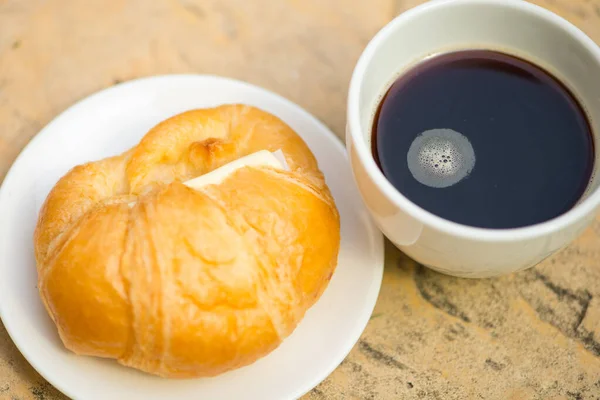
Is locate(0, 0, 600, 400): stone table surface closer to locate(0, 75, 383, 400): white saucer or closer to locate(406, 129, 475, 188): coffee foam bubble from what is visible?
locate(0, 75, 383, 400): white saucer

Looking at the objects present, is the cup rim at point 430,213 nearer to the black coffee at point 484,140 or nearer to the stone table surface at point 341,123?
the black coffee at point 484,140

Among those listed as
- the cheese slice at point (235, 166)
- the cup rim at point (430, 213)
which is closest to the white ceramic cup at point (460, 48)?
the cup rim at point (430, 213)

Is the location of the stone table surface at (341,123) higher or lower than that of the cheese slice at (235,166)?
lower

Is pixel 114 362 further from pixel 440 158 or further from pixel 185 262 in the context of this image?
pixel 440 158

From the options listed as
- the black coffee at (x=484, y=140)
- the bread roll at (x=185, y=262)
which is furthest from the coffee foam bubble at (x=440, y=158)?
the bread roll at (x=185, y=262)

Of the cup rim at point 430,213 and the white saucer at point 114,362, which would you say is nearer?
the cup rim at point 430,213

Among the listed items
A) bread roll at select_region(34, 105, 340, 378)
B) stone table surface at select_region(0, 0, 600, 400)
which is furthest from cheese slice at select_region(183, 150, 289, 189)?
stone table surface at select_region(0, 0, 600, 400)

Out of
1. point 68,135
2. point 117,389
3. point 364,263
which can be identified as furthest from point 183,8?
point 117,389
